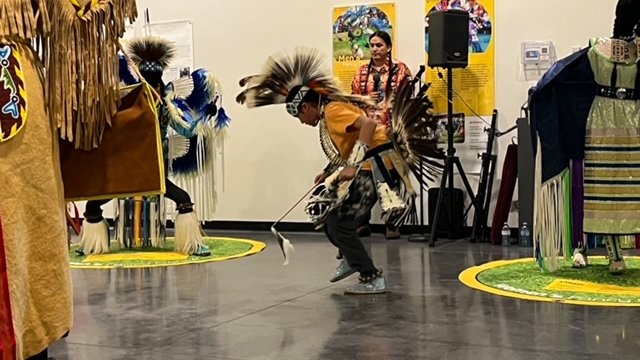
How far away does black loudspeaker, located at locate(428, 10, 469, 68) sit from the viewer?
6180 millimetres

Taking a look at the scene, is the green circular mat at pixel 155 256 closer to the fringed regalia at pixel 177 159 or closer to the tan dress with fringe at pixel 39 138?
the fringed regalia at pixel 177 159

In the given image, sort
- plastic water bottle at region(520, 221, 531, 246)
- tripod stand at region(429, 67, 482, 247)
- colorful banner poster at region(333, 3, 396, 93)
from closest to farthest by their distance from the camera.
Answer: plastic water bottle at region(520, 221, 531, 246) < tripod stand at region(429, 67, 482, 247) < colorful banner poster at region(333, 3, 396, 93)

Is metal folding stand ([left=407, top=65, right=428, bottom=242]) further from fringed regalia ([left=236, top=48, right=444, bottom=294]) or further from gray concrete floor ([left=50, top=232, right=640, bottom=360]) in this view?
fringed regalia ([left=236, top=48, right=444, bottom=294])

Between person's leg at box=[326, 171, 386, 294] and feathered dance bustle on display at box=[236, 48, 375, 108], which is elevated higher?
feathered dance bustle on display at box=[236, 48, 375, 108]

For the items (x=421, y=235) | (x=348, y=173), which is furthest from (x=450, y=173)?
(x=348, y=173)

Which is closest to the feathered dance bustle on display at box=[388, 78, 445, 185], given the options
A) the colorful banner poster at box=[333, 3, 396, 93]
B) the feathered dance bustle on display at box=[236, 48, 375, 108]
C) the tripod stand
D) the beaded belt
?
the feathered dance bustle on display at box=[236, 48, 375, 108]

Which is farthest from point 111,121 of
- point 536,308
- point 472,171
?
point 472,171

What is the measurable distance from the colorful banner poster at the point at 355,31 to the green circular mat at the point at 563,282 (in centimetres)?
270

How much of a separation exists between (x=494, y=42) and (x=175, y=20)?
3218 millimetres

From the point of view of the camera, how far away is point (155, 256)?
5582 mm

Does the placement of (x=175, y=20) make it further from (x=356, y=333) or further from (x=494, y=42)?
(x=356, y=333)

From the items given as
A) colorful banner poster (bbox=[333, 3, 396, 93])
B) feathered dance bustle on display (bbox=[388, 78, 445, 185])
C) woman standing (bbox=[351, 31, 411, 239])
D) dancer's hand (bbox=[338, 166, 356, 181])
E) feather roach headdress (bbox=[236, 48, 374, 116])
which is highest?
colorful banner poster (bbox=[333, 3, 396, 93])

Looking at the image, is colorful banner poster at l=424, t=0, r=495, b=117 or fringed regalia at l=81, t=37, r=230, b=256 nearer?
fringed regalia at l=81, t=37, r=230, b=256

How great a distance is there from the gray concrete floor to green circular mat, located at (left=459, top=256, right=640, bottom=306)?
0.12m
